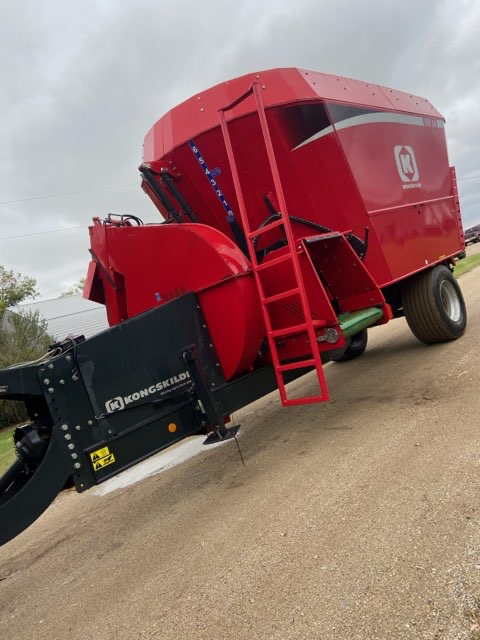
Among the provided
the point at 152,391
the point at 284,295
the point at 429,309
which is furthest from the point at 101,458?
the point at 429,309

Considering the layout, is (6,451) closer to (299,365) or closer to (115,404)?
(115,404)

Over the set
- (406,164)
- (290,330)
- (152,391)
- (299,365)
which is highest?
(406,164)

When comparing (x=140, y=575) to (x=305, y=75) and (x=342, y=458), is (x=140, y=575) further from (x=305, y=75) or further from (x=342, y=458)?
(x=305, y=75)

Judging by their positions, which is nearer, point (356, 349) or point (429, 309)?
point (429, 309)

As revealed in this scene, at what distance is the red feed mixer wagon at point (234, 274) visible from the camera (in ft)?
10.3

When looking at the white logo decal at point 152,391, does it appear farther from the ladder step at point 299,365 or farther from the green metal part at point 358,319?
the green metal part at point 358,319

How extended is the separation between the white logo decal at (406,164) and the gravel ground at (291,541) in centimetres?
226

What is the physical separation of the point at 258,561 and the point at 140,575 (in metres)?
0.76

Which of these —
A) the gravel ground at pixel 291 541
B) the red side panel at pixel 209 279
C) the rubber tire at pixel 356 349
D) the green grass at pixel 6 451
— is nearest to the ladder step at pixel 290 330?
the red side panel at pixel 209 279

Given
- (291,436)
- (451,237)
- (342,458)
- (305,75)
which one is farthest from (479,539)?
(451,237)

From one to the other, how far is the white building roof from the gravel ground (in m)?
21.8

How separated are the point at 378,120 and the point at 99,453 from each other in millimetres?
4395

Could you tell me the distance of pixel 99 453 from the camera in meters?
3.09

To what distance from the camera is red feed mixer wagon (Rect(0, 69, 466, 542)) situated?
3131 millimetres
